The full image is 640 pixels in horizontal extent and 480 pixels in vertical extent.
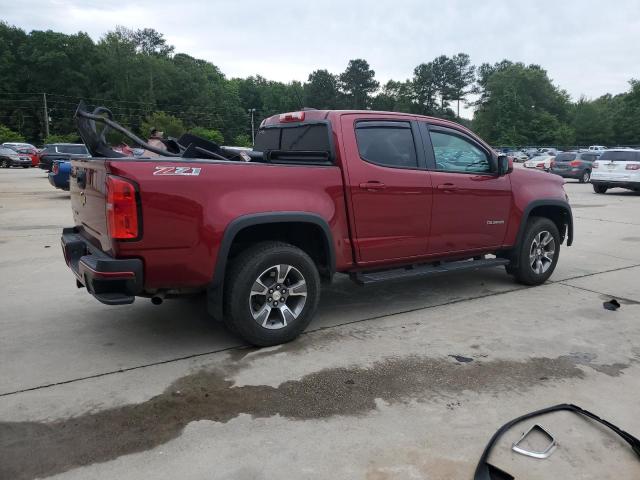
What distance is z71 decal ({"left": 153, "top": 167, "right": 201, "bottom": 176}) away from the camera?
3576 millimetres

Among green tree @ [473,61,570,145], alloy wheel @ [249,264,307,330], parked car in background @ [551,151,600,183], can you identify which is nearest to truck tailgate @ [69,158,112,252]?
alloy wheel @ [249,264,307,330]

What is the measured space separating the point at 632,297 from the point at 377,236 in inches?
127

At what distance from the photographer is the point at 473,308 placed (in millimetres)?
5375

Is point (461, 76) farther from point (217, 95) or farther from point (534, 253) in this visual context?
point (534, 253)

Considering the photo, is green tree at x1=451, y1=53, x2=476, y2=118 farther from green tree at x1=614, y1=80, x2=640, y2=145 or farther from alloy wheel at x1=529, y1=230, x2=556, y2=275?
alloy wheel at x1=529, y1=230, x2=556, y2=275

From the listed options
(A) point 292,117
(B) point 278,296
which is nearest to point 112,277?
(B) point 278,296

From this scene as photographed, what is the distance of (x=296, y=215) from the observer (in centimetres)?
416

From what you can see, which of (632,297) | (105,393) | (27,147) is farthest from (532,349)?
(27,147)

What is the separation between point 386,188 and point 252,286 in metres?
1.52

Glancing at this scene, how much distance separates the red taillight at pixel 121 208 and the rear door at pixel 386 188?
70.2 inches

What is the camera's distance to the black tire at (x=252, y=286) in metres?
4.00

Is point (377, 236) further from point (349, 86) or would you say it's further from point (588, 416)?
point (349, 86)

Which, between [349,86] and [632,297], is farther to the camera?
[349,86]

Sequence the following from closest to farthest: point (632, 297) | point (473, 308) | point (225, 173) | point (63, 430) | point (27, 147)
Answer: point (63, 430) → point (225, 173) → point (473, 308) → point (632, 297) → point (27, 147)
